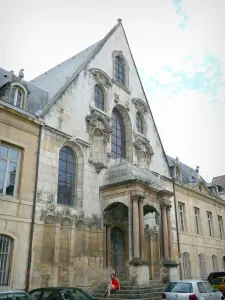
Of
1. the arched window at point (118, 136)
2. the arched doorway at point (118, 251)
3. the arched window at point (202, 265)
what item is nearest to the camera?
the arched doorway at point (118, 251)

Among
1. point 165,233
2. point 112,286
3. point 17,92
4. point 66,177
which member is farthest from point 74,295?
point 17,92

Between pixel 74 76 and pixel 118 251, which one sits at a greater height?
pixel 74 76

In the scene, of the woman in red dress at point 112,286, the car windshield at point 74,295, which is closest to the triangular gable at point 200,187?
the woman in red dress at point 112,286

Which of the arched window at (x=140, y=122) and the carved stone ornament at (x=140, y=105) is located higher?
the carved stone ornament at (x=140, y=105)

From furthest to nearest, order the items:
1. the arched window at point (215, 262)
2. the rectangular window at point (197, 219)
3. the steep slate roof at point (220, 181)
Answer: the steep slate roof at point (220, 181), the arched window at point (215, 262), the rectangular window at point (197, 219)

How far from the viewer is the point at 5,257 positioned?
38.7ft

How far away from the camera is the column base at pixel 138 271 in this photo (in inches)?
541

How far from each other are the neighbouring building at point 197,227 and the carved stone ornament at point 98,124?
28.4 feet

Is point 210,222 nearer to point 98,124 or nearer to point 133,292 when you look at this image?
point 98,124

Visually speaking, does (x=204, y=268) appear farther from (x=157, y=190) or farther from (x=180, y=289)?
(x=180, y=289)

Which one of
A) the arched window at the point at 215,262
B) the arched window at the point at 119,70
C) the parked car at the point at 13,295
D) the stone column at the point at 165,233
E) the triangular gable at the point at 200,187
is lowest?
the parked car at the point at 13,295

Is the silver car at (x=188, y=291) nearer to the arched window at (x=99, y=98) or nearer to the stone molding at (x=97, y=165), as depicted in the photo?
the stone molding at (x=97, y=165)

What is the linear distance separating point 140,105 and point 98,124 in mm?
5495

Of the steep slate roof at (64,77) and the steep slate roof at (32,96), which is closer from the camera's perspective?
the steep slate roof at (32,96)
